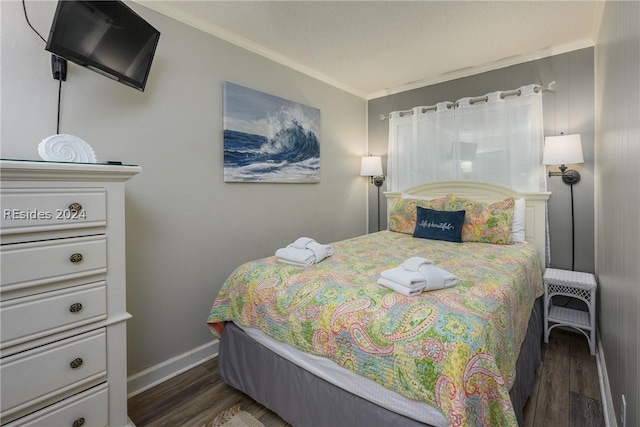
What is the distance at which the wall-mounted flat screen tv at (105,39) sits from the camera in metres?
1.34

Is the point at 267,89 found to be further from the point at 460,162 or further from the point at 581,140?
the point at 581,140

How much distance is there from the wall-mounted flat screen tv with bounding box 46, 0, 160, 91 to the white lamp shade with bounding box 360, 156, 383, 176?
2.51m

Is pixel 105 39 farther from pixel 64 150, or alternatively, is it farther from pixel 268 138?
pixel 268 138

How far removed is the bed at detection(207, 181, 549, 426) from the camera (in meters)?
1.03

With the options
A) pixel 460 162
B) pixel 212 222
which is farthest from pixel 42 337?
pixel 460 162

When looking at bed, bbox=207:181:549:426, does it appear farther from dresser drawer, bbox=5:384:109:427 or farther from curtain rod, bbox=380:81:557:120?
curtain rod, bbox=380:81:557:120

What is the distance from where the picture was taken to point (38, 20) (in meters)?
1.59

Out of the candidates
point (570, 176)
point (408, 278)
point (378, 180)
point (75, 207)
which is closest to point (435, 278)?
point (408, 278)

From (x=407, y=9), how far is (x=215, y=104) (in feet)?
5.15

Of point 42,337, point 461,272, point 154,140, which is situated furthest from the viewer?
point 154,140

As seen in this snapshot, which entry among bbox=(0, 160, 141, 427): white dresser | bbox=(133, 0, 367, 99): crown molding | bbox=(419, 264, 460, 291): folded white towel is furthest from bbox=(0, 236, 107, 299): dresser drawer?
bbox=(133, 0, 367, 99): crown molding

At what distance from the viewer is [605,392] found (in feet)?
5.70

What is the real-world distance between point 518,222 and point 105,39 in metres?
3.25

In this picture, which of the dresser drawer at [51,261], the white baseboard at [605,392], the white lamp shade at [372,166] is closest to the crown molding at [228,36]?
the white lamp shade at [372,166]
